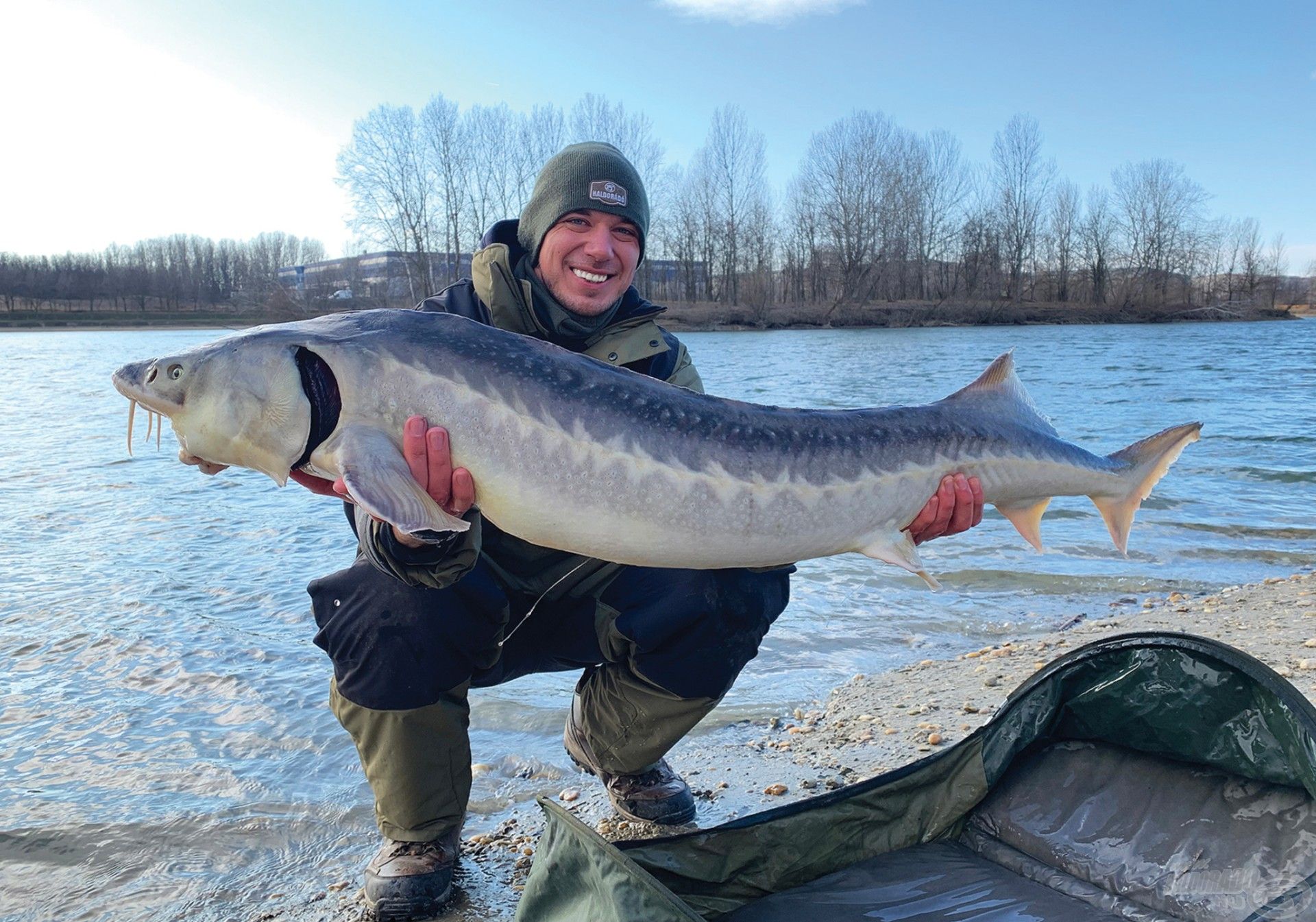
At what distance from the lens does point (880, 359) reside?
2659cm

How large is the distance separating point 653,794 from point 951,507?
1.27 m

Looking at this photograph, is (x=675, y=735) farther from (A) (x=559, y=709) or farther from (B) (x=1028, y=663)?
(B) (x=1028, y=663)

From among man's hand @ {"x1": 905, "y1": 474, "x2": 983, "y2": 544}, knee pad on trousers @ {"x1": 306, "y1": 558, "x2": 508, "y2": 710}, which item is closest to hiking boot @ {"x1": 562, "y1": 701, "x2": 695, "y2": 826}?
knee pad on trousers @ {"x1": 306, "y1": 558, "x2": 508, "y2": 710}

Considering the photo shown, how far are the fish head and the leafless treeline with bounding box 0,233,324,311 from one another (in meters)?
70.6

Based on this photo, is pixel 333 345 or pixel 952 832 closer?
pixel 333 345

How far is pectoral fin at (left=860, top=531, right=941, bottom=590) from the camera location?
267cm

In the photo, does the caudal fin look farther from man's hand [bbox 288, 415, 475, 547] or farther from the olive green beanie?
man's hand [bbox 288, 415, 475, 547]

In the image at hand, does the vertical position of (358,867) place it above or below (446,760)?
below

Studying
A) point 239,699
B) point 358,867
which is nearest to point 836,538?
point 358,867

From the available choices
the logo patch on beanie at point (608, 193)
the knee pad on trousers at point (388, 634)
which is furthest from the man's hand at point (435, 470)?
the logo patch on beanie at point (608, 193)

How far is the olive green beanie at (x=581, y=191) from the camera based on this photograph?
315cm

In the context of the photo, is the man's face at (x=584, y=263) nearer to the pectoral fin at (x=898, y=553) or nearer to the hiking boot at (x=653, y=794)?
the pectoral fin at (x=898, y=553)

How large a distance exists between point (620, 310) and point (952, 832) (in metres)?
1.97

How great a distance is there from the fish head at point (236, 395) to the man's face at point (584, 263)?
1.12 m
